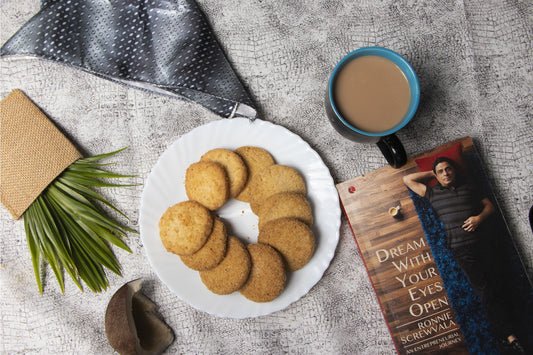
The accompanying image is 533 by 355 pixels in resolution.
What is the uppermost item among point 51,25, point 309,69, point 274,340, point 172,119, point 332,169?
point 51,25

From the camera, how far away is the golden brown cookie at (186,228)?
1.04m

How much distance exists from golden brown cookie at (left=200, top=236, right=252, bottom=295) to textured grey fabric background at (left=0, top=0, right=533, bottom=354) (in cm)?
18

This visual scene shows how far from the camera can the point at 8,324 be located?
1.19m

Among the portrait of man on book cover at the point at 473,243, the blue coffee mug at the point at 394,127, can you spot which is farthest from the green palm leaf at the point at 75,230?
the portrait of man on book cover at the point at 473,243

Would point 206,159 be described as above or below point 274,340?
above

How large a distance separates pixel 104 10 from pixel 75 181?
529mm

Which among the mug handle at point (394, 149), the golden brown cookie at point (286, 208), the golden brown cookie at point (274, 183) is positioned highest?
the mug handle at point (394, 149)

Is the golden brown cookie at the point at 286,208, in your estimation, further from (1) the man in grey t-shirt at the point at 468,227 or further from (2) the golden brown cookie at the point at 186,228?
(1) the man in grey t-shirt at the point at 468,227

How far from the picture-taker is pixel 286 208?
107cm

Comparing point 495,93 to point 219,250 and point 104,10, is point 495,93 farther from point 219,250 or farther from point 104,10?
point 104,10

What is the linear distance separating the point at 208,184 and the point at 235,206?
0.43ft

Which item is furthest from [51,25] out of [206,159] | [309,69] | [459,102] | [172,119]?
[459,102]

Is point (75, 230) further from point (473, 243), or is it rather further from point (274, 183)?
point (473, 243)

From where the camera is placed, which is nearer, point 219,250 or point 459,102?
point 219,250
